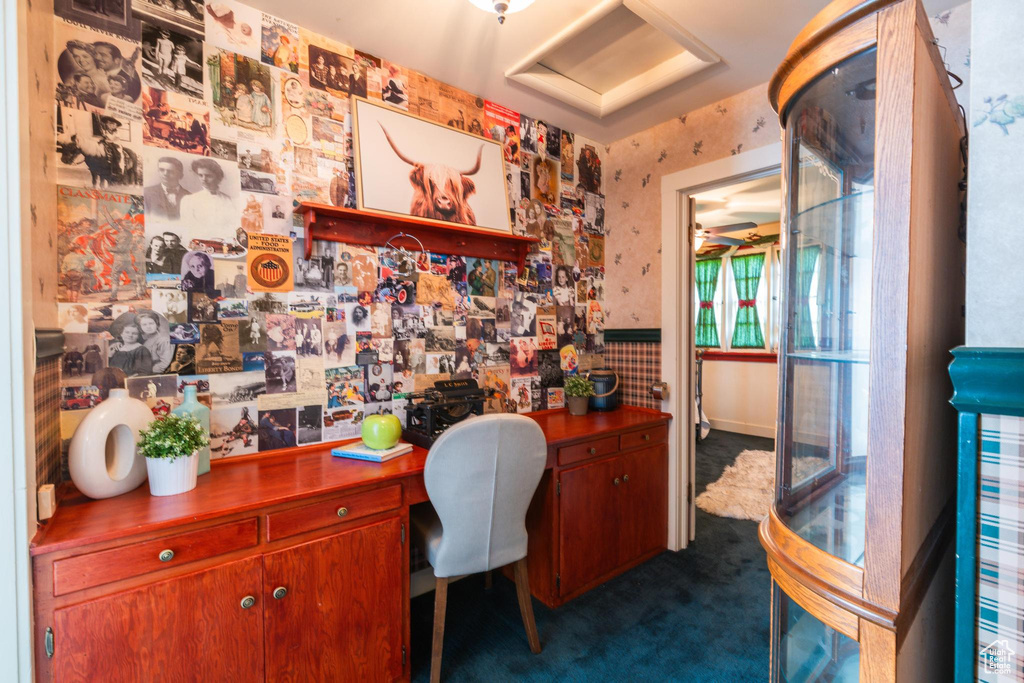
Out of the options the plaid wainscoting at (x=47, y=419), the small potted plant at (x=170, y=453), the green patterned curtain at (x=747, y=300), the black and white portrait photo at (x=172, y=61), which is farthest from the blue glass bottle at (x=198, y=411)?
the green patterned curtain at (x=747, y=300)

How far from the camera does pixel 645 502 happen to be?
2617 millimetres

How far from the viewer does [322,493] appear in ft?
4.81

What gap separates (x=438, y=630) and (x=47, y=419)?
1.43m

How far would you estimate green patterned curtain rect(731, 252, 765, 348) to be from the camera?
596cm

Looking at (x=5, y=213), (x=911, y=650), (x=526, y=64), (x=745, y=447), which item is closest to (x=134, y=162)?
(x=5, y=213)

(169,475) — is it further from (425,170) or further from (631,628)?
(631,628)

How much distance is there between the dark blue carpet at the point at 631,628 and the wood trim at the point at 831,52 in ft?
6.78

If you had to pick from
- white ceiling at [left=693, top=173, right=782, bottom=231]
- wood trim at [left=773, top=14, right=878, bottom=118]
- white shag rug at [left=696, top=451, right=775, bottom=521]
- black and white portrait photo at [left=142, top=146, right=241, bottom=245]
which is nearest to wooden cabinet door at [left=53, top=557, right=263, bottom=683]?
black and white portrait photo at [left=142, top=146, right=241, bottom=245]

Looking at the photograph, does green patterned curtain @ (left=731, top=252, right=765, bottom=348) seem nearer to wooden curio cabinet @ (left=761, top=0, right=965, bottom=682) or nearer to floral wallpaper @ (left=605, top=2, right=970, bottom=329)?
floral wallpaper @ (left=605, top=2, right=970, bottom=329)

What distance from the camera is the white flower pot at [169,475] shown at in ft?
4.49

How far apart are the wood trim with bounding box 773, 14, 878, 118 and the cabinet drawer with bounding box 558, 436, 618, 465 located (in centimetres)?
163

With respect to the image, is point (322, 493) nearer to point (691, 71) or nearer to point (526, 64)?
point (526, 64)

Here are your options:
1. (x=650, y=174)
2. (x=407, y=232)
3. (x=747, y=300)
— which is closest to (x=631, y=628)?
(x=407, y=232)

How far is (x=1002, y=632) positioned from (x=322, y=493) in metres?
1.62
